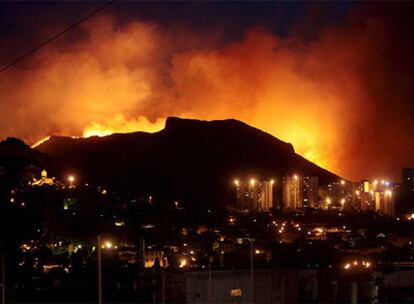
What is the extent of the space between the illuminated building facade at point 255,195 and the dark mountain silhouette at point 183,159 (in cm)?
228

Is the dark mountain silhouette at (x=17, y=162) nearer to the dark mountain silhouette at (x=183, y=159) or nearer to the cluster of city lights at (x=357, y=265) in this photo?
the dark mountain silhouette at (x=183, y=159)

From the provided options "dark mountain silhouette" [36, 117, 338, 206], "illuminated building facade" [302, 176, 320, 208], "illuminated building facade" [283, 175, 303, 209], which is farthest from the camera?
"dark mountain silhouette" [36, 117, 338, 206]

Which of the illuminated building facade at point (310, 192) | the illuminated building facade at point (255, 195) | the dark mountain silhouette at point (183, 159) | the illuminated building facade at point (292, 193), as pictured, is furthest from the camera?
the dark mountain silhouette at point (183, 159)

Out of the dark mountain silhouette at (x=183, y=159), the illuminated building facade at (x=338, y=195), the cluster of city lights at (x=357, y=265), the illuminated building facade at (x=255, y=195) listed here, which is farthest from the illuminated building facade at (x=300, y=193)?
the cluster of city lights at (x=357, y=265)

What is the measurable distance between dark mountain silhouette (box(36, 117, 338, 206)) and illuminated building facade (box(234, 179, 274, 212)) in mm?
2280

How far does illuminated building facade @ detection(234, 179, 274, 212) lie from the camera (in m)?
30.2

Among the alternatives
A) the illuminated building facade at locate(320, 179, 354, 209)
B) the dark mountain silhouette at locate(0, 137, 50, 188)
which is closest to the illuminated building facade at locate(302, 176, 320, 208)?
the illuminated building facade at locate(320, 179, 354, 209)

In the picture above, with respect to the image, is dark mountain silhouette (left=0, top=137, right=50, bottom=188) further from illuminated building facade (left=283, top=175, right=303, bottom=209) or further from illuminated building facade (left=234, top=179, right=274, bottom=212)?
illuminated building facade (left=283, top=175, right=303, bottom=209)

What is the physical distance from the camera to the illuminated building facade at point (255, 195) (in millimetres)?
30234

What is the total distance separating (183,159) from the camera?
4062cm

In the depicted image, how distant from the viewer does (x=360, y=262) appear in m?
12.9

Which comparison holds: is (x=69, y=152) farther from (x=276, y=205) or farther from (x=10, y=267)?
(x=10, y=267)

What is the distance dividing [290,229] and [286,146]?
24.4m

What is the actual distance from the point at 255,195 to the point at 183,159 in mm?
11132
